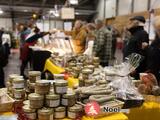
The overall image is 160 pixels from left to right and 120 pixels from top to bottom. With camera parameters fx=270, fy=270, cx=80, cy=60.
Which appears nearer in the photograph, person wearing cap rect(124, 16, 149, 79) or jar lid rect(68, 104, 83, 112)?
jar lid rect(68, 104, 83, 112)

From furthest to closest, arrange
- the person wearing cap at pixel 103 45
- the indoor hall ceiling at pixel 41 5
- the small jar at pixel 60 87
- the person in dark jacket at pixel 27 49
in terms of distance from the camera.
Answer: the indoor hall ceiling at pixel 41 5
the person in dark jacket at pixel 27 49
the person wearing cap at pixel 103 45
the small jar at pixel 60 87

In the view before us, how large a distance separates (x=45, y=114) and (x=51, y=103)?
0.08 m

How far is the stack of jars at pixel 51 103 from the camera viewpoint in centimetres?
160

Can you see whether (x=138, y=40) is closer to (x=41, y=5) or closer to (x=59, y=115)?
(x=59, y=115)

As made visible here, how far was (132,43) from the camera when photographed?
13.4 ft

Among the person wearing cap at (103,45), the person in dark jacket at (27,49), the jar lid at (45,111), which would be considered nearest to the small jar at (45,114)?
the jar lid at (45,111)

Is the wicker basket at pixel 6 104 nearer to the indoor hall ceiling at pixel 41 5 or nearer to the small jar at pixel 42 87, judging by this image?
the small jar at pixel 42 87

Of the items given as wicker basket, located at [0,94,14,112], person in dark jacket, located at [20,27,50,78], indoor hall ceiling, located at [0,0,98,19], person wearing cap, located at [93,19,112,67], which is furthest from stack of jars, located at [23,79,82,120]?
indoor hall ceiling, located at [0,0,98,19]

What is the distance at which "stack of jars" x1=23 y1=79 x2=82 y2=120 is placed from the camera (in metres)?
1.60

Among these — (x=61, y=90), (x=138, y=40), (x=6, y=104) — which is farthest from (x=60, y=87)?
(x=138, y=40)

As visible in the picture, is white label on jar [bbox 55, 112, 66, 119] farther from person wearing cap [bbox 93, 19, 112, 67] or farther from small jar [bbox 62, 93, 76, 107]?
person wearing cap [bbox 93, 19, 112, 67]

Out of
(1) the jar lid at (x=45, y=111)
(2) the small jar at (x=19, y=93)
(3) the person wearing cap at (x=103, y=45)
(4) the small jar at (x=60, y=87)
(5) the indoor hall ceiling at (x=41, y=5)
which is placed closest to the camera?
(1) the jar lid at (x=45, y=111)

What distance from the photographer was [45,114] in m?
1.57

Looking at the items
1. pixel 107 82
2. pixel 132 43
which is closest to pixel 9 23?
pixel 132 43
